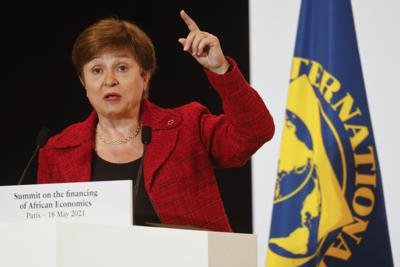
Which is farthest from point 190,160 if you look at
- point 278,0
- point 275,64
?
point 278,0

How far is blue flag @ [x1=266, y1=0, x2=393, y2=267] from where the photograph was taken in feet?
8.71

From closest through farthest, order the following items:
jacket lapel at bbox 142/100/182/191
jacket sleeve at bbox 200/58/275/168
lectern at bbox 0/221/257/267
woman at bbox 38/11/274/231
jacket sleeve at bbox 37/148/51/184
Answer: lectern at bbox 0/221/257/267 < jacket sleeve at bbox 200/58/275/168 < woman at bbox 38/11/274/231 < jacket lapel at bbox 142/100/182/191 < jacket sleeve at bbox 37/148/51/184

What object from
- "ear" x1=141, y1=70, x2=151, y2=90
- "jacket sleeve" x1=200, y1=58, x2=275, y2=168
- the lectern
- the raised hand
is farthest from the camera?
"ear" x1=141, y1=70, x2=151, y2=90

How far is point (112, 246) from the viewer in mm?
1472

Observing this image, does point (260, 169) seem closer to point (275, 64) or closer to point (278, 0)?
point (275, 64)

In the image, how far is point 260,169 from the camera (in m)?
2.99

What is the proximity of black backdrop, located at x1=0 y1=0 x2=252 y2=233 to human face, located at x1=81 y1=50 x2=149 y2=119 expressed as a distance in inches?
17.5

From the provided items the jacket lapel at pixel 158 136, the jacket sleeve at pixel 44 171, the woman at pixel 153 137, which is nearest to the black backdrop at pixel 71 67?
the woman at pixel 153 137

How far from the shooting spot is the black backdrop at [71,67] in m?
3.10

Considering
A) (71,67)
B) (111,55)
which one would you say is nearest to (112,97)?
(111,55)

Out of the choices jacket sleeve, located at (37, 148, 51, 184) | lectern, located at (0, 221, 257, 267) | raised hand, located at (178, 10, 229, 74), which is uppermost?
raised hand, located at (178, 10, 229, 74)

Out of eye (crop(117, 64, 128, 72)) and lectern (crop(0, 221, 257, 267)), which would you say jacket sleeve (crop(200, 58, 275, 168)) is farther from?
lectern (crop(0, 221, 257, 267))

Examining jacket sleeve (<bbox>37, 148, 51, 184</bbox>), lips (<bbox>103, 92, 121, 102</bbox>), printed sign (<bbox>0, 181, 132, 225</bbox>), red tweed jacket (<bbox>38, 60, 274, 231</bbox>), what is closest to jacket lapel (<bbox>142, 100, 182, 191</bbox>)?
red tweed jacket (<bbox>38, 60, 274, 231</bbox>)

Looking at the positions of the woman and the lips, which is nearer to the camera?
the woman
